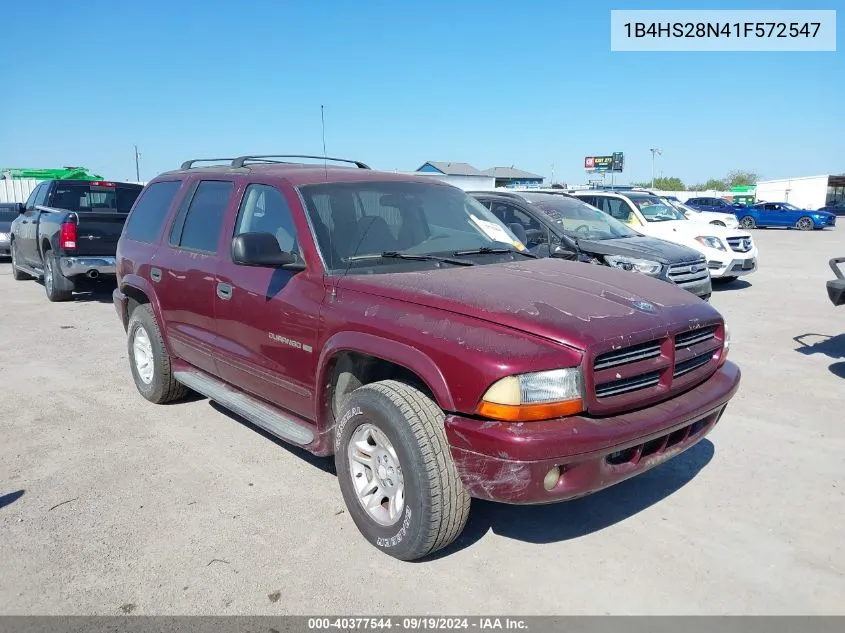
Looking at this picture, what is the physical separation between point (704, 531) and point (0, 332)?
28.0 ft

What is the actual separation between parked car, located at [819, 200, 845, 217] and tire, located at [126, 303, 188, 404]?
56.3 metres

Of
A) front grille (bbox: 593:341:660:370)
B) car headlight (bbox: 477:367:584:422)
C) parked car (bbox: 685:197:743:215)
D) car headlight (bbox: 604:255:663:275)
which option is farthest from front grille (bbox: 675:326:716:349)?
parked car (bbox: 685:197:743:215)

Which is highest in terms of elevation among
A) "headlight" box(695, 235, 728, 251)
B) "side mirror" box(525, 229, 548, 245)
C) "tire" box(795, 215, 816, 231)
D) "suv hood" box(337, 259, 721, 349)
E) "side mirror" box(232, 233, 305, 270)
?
"side mirror" box(232, 233, 305, 270)

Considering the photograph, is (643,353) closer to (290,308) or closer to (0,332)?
(290,308)

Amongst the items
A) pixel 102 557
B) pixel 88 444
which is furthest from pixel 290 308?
pixel 88 444

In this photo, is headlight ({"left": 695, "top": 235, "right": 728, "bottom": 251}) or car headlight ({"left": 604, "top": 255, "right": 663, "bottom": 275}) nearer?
car headlight ({"left": 604, "top": 255, "right": 663, "bottom": 275})

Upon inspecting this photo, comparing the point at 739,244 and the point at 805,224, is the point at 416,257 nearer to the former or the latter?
the point at 739,244

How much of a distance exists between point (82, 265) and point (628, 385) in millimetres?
9189

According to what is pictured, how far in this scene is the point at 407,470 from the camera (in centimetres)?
295

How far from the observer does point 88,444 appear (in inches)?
186

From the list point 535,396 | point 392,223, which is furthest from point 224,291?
point 535,396

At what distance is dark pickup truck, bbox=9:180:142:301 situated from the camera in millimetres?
9922

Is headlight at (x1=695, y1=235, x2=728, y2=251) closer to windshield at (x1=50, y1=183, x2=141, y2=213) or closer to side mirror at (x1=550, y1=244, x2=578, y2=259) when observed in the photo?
side mirror at (x1=550, y1=244, x2=578, y2=259)

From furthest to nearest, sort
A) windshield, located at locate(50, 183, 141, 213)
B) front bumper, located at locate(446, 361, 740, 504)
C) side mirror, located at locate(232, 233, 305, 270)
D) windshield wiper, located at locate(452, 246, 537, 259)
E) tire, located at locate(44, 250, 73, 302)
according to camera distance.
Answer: windshield, located at locate(50, 183, 141, 213) → tire, located at locate(44, 250, 73, 302) → windshield wiper, located at locate(452, 246, 537, 259) → side mirror, located at locate(232, 233, 305, 270) → front bumper, located at locate(446, 361, 740, 504)
